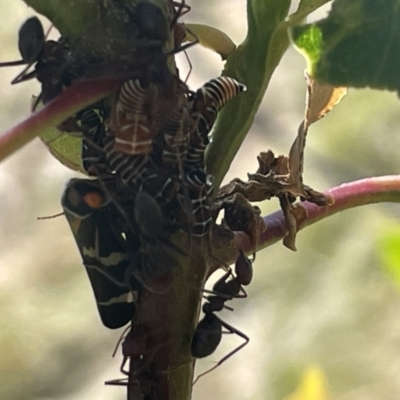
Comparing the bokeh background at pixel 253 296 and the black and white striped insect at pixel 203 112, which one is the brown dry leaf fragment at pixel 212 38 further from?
the bokeh background at pixel 253 296

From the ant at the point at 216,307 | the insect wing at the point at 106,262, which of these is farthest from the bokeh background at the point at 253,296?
the insect wing at the point at 106,262

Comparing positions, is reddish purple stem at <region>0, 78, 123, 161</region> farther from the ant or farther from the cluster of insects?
the ant

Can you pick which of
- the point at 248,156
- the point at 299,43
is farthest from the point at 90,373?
the point at 299,43

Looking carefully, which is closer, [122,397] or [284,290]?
[122,397]

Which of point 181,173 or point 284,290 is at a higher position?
point 181,173

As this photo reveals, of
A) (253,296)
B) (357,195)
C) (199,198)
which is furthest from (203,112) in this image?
(253,296)

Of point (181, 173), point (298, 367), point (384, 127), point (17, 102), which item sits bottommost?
point (298, 367)

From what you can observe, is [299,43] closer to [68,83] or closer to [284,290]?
[68,83]
